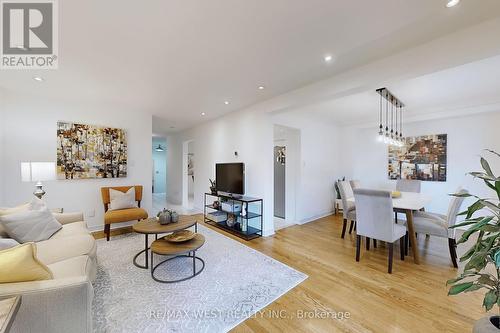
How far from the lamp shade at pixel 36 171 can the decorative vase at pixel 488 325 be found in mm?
4405

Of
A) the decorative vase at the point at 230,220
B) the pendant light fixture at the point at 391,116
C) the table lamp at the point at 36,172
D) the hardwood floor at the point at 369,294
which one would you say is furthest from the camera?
the decorative vase at the point at 230,220

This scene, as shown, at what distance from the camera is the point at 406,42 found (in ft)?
6.39

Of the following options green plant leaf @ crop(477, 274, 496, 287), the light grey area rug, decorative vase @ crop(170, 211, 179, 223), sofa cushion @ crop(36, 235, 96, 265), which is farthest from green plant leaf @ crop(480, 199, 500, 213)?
sofa cushion @ crop(36, 235, 96, 265)

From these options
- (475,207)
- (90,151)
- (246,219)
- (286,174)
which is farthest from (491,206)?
(90,151)

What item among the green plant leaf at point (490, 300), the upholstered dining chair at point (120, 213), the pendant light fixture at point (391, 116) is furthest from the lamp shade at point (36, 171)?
the pendant light fixture at point (391, 116)

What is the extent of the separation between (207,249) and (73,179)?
288 centimetres

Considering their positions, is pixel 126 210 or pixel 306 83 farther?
pixel 126 210

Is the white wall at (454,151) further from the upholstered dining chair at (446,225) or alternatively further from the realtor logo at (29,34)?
the realtor logo at (29,34)

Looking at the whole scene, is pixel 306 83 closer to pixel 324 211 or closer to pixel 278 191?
pixel 278 191

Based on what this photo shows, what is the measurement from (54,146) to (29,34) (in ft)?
7.87

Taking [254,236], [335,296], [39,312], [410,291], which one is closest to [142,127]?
[254,236]

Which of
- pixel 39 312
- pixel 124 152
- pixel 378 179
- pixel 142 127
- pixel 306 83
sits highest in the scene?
pixel 306 83

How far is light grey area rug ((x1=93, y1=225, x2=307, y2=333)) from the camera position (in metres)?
1.65

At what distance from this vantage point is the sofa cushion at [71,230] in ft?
7.29
